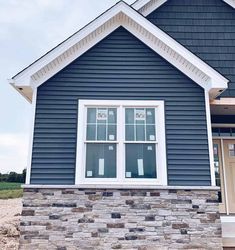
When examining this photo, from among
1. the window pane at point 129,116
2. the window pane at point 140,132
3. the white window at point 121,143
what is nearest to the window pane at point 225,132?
the white window at point 121,143

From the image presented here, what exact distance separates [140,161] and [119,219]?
1.14 meters

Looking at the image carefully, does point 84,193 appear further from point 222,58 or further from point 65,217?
point 222,58

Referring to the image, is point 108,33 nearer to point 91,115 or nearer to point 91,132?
point 91,115

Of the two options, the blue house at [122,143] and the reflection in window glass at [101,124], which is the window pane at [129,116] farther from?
the reflection in window glass at [101,124]

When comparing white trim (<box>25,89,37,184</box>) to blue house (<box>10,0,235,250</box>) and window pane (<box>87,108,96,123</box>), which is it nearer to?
blue house (<box>10,0,235,250</box>)

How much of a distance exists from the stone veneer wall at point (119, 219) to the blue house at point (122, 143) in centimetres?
2

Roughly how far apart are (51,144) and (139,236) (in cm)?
236

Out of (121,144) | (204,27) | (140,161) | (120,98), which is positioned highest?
(204,27)

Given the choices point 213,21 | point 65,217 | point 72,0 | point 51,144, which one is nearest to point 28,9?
point 72,0

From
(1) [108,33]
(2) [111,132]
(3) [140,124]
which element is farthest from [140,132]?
(1) [108,33]

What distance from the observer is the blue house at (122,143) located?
18.3 ft

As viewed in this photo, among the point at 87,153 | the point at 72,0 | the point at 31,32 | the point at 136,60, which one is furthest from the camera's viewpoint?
the point at 31,32

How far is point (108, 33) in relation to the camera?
22.0 ft

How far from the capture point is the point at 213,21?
8.34 meters
